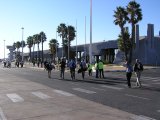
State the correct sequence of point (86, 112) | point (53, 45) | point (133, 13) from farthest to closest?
point (53, 45) < point (133, 13) < point (86, 112)

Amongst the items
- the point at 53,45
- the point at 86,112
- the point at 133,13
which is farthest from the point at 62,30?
the point at 86,112

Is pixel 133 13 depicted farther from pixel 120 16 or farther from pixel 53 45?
pixel 53 45

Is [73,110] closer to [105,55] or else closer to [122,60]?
[122,60]

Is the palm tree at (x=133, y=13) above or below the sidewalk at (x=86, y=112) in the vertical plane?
above

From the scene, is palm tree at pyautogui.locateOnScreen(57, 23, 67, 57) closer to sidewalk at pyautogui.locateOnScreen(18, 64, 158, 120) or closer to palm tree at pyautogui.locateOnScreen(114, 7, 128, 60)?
palm tree at pyautogui.locateOnScreen(114, 7, 128, 60)

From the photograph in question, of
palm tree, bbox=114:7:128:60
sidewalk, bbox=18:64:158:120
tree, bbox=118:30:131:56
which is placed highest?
palm tree, bbox=114:7:128:60

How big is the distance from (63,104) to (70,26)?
270 ft

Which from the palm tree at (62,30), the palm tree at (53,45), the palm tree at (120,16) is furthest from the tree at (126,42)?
the palm tree at (53,45)

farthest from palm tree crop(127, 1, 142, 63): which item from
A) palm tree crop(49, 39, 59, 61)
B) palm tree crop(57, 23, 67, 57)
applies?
palm tree crop(49, 39, 59, 61)

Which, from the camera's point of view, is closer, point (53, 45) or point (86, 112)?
point (86, 112)

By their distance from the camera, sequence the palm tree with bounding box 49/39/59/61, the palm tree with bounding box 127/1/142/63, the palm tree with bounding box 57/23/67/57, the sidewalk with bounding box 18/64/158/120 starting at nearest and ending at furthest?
the sidewalk with bounding box 18/64/158/120, the palm tree with bounding box 127/1/142/63, the palm tree with bounding box 57/23/67/57, the palm tree with bounding box 49/39/59/61

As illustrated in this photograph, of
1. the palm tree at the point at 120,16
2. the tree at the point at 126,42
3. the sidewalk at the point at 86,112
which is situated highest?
the palm tree at the point at 120,16

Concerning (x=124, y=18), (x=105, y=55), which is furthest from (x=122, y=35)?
(x=105, y=55)

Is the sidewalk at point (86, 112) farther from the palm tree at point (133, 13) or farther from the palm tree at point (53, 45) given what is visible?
the palm tree at point (53, 45)
